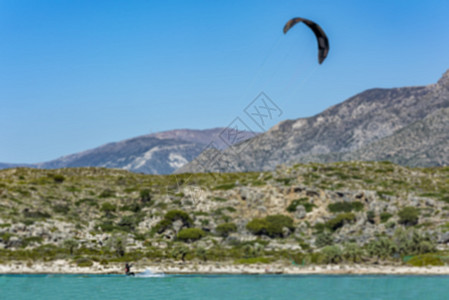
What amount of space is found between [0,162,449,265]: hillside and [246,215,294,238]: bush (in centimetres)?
17

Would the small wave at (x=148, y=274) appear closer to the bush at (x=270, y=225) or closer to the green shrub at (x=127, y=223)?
the bush at (x=270, y=225)

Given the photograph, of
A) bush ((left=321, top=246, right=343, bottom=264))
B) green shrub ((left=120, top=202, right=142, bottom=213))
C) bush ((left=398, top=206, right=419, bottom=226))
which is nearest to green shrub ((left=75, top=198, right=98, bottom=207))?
green shrub ((left=120, top=202, right=142, bottom=213))

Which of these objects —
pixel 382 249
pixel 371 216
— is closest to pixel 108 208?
pixel 371 216

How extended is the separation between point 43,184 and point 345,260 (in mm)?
69350

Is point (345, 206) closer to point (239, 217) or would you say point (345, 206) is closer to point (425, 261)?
point (239, 217)

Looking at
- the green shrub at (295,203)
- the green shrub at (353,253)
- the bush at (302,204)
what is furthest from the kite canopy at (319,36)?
the green shrub at (295,203)

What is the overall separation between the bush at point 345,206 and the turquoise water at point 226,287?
3566cm

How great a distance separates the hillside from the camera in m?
81.6

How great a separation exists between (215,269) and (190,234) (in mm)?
22924

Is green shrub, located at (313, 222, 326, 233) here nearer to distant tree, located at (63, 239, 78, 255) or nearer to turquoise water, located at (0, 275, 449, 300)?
turquoise water, located at (0, 275, 449, 300)

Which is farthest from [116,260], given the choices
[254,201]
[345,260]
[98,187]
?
[98,187]

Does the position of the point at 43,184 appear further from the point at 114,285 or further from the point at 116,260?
the point at 114,285

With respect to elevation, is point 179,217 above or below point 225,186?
below

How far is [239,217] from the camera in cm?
10388
